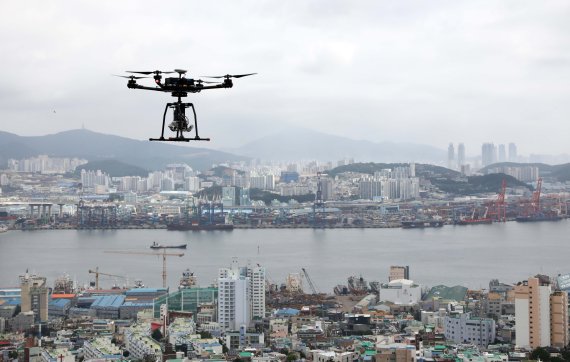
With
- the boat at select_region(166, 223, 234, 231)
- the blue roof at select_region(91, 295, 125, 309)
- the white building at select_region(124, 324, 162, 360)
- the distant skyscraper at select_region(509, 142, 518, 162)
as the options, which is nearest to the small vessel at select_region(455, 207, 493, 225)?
the boat at select_region(166, 223, 234, 231)

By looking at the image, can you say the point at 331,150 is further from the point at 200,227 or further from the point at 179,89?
the point at 179,89

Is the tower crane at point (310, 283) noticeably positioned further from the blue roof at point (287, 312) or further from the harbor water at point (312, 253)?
the blue roof at point (287, 312)

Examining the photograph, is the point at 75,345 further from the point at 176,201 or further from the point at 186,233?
the point at 176,201

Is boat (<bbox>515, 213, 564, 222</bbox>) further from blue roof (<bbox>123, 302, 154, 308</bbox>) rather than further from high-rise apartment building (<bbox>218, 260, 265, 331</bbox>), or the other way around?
high-rise apartment building (<bbox>218, 260, 265, 331</bbox>)

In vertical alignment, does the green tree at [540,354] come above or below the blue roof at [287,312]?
below

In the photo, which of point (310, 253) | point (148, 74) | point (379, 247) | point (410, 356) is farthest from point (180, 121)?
point (379, 247)

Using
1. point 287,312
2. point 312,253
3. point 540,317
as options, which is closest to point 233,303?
point 287,312

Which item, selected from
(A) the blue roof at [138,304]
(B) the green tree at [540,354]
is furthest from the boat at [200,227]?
(B) the green tree at [540,354]
